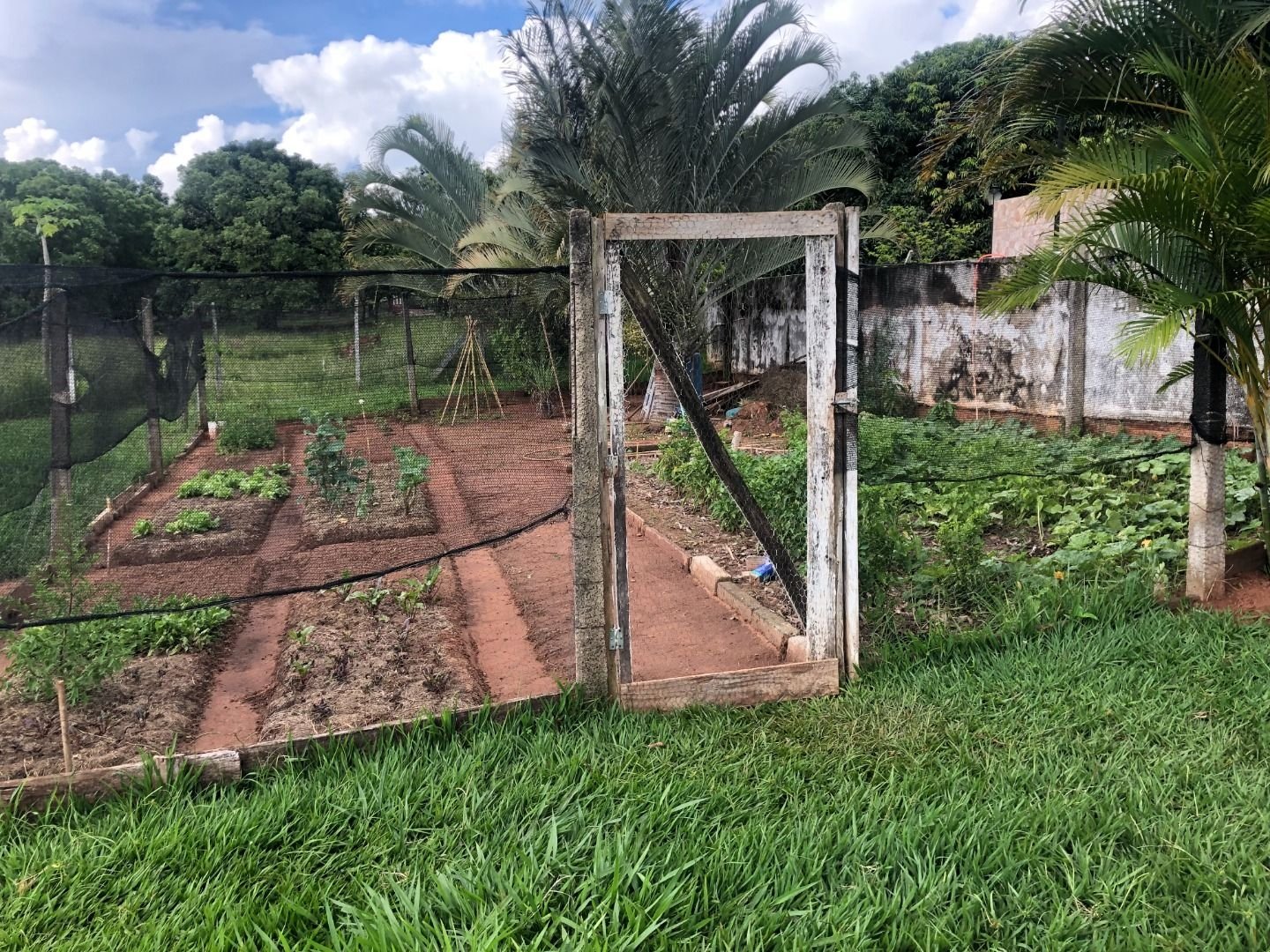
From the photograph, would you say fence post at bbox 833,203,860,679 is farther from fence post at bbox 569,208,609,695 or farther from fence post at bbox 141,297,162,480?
fence post at bbox 141,297,162,480

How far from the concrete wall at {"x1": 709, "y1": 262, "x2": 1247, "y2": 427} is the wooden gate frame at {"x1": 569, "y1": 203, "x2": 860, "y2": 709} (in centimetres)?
573

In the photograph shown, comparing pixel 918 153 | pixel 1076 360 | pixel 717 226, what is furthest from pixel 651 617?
pixel 918 153

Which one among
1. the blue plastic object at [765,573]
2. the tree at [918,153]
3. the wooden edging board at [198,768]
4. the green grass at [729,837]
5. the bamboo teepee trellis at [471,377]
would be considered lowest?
the green grass at [729,837]

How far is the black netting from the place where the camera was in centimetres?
402

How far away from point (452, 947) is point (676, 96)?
9.37 meters

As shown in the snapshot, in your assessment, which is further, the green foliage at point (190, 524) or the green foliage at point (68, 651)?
the green foliage at point (190, 524)

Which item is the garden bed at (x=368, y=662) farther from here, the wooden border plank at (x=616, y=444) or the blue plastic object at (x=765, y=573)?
the blue plastic object at (x=765, y=573)

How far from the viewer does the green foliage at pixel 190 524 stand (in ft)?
20.6

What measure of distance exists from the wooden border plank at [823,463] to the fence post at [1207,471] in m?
2.01

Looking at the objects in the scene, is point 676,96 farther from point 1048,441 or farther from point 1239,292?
point 1239,292

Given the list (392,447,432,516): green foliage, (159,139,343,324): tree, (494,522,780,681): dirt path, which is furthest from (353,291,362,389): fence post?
(159,139,343,324): tree

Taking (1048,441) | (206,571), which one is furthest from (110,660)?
(1048,441)

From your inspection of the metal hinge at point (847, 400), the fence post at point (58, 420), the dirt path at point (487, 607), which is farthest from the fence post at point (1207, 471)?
the fence post at point (58, 420)

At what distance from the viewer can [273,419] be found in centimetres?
607
